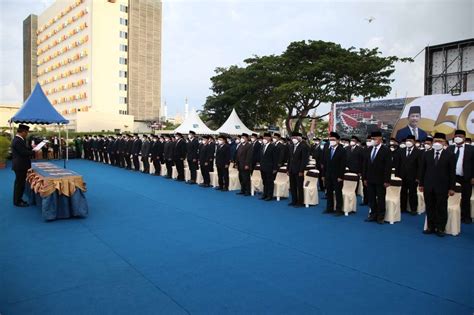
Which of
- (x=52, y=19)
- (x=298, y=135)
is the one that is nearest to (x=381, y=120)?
(x=298, y=135)

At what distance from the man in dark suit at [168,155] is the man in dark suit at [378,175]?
307 inches

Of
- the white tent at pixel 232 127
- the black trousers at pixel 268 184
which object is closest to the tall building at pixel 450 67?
the black trousers at pixel 268 184

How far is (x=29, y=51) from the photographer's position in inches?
2606

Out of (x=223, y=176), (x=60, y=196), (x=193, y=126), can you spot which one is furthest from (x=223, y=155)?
(x=193, y=126)

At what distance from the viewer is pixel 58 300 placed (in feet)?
11.2

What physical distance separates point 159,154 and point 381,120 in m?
8.26

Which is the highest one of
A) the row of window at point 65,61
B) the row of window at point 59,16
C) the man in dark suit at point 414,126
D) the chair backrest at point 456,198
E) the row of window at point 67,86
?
the row of window at point 59,16

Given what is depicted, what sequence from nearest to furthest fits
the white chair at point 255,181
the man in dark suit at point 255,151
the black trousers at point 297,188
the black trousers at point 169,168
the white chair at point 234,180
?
the black trousers at point 297,188 < the man in dark suit at point 255,151 < the white chair at point 255,181 < the white chair at point 234,180 < the black trousers at point 169,168

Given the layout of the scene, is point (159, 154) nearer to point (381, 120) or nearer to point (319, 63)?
point (381, 120)

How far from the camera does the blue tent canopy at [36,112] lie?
13531 mm

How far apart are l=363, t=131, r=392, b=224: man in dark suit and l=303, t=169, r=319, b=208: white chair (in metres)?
1.60

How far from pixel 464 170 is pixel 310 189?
121 inches

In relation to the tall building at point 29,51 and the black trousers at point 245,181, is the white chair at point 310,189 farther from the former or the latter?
the tall building at point 29,51

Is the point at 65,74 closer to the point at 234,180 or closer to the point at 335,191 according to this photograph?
the point at 234,180
